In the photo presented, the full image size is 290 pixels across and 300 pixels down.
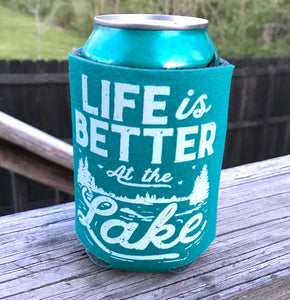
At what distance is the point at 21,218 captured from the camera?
792mm

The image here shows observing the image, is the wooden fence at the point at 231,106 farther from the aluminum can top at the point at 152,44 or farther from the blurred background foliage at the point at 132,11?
the blurred background foliage at the point at 132,11

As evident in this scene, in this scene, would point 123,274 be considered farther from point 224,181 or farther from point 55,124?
point 55,124

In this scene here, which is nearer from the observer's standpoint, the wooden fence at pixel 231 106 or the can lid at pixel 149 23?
the can lid at pixel 149 23

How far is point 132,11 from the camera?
9.48 meters

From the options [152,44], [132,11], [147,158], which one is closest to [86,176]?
[147,158]

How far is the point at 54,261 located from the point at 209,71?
411mm

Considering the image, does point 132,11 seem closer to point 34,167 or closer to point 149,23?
point 34,167

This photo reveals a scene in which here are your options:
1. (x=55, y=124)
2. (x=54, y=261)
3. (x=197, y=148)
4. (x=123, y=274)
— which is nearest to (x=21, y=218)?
(x=54, y=261)

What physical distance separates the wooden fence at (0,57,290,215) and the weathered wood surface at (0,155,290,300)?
1.52m

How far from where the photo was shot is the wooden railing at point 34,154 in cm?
97

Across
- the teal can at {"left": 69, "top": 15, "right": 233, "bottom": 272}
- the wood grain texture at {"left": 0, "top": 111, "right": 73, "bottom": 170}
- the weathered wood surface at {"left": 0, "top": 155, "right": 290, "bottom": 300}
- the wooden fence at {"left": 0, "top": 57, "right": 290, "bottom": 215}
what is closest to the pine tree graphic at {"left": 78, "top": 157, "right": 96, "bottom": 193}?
the teal can at {"left": 69, "top": 15, "right": 233, "bottom": 272}

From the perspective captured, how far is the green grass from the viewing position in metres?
9.82

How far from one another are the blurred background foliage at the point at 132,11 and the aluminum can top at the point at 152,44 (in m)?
6.65

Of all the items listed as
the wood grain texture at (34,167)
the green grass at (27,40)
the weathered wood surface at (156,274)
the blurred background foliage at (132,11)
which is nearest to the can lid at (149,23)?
the weathered wood surface at (156,274)
